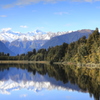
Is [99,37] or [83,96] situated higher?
[99,37]

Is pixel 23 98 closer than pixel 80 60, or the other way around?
pixel 23 98

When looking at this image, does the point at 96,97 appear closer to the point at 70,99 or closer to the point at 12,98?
the point at 70,99

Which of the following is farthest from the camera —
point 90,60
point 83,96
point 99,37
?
point 99,37

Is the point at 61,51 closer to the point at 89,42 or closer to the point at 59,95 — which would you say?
the point at 89,42

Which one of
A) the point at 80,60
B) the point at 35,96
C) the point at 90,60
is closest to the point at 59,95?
the point at 35,96

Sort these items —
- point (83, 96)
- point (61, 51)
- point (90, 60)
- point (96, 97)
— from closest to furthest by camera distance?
point (96, 97)
point (83, 96)
point (90, 60)
point (61, 51)

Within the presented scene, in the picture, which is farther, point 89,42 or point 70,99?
point 89,42

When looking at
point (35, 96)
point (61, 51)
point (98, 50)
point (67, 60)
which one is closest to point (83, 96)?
point (35, 96)

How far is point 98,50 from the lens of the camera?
93000 millimetres

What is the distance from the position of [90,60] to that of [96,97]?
243 ft

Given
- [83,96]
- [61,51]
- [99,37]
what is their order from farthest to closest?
1. [61,51]
2. [99,37]
3. [83,96]

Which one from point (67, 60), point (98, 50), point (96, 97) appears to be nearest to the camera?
point (96, 97)

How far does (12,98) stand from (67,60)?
384ft

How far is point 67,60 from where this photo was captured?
144250 millimetres
